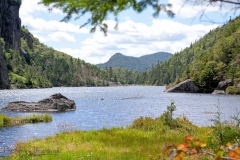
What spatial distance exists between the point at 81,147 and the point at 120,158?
4288mm

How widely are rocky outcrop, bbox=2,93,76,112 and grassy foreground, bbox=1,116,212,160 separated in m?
37.7

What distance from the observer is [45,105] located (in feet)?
209

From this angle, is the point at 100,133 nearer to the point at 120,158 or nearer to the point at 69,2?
the point at 120,158

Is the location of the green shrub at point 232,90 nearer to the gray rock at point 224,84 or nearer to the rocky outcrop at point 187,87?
the gray rock at point 224,84

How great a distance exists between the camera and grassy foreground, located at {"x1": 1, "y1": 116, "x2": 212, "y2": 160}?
16391mm

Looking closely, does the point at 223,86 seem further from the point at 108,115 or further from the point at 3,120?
the point at 3,120

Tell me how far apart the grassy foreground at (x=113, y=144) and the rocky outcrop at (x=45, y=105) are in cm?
3771

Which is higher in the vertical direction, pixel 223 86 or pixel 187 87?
Answer: pixel 223 86

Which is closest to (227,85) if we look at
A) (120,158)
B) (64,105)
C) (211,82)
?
(211,82)

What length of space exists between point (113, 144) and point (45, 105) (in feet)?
149

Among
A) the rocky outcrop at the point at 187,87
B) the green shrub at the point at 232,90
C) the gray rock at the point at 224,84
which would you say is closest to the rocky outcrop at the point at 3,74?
the rocky outcrop at the point at 187,87

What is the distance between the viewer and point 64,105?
65625mm

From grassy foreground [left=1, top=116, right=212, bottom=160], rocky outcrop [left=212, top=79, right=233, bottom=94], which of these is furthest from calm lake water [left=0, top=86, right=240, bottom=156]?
rocky outcrop [left=212, top=79, right=233, bottom=94]

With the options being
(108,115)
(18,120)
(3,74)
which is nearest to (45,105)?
(108,115)
